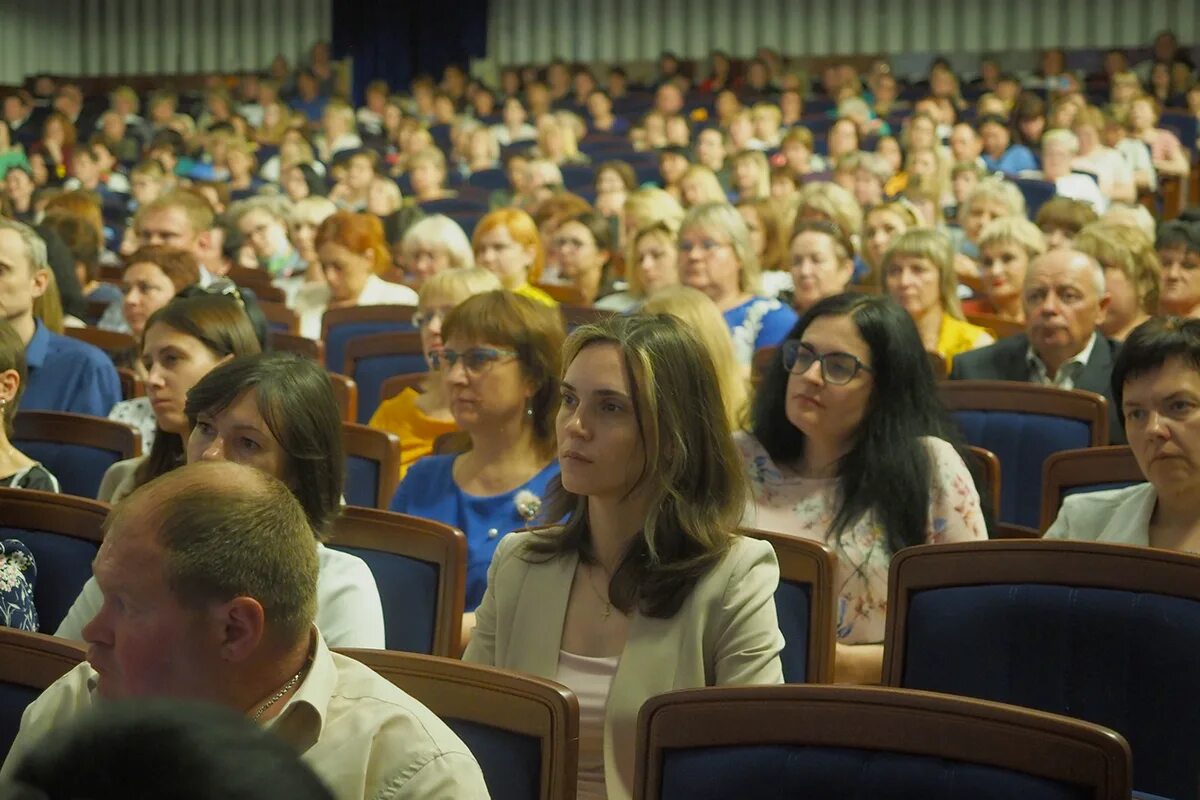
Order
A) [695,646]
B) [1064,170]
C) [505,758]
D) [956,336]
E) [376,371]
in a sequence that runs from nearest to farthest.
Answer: [505,758], [695,646], [376,371], [956,336], [1064,170]

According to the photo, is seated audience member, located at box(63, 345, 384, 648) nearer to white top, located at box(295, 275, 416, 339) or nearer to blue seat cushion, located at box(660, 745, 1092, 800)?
blue seat cushion, located at box(660, 745, 1092, 800)

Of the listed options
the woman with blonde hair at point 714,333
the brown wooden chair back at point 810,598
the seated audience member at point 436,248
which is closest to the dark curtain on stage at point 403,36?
the seated audience member at point 436,248

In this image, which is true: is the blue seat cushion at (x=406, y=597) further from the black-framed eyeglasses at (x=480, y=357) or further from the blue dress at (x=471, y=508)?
the black-framed eyeglasses at (x=480, y=357)

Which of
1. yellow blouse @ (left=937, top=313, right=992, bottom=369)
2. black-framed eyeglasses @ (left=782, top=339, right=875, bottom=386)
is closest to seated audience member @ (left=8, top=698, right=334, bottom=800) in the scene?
black-framed eyeglasses @ (left=782, top=339, right=875, bottom=386)

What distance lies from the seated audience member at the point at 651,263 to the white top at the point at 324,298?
86 cm

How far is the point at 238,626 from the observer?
1.68m

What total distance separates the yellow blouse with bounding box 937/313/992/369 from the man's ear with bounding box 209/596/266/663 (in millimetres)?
4004

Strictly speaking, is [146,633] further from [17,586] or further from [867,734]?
[17,586]

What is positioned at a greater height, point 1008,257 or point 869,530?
point 1008,257

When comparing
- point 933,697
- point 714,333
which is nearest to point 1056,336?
point 714,333

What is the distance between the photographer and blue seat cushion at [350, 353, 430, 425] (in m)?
5.35

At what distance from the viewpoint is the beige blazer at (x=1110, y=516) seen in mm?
2996

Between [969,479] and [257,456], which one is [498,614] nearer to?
[257,456]

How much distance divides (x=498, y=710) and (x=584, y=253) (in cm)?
515
